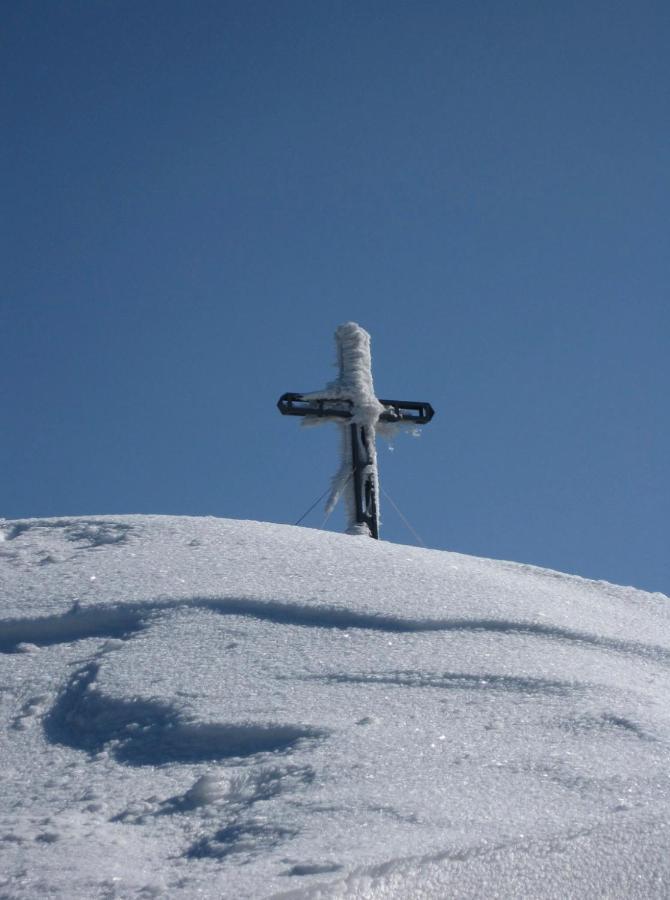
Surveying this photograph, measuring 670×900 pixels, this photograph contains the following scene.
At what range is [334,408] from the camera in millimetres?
7168

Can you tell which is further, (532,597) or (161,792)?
(532,597)

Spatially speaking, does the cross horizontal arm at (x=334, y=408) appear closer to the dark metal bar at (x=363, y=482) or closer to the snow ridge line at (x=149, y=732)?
the dark metal bar at (x=363, y=482)

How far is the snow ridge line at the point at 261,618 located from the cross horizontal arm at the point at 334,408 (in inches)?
153

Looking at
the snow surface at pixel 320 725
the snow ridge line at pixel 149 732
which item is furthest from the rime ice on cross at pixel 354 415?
the snow ridge line at pixel 149 732

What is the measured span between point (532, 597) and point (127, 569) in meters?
1.49

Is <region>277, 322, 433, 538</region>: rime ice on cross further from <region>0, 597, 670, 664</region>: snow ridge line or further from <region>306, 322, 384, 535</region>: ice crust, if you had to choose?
<region>0, 597, 670, 664</region>: snow ridge line

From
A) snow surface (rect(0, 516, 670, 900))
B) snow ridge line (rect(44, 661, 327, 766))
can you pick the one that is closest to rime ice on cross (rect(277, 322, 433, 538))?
snow surface (rect(0, 516, 670, 900))

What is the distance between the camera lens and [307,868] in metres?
1.78

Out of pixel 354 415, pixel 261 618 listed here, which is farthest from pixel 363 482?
pixel 261 618

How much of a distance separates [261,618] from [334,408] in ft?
13.6

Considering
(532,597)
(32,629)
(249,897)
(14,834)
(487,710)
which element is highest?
(532,597)

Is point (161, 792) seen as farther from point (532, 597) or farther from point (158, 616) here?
point (532, 597)

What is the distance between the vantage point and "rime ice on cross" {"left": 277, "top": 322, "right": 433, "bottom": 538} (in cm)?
700

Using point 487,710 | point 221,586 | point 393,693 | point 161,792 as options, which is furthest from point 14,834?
point 221,586
